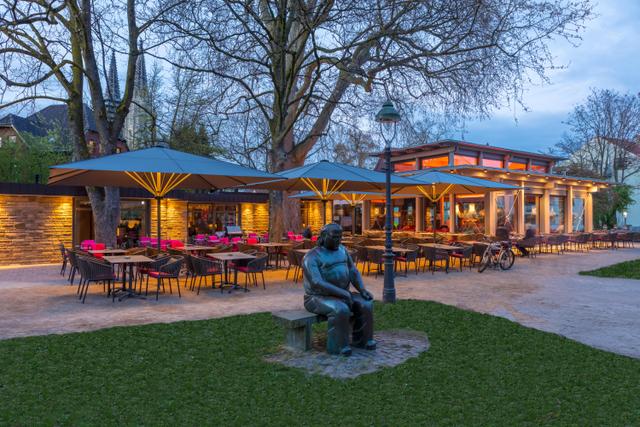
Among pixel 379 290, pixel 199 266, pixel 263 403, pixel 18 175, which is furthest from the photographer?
pixel 18 175

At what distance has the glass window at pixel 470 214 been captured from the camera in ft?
60.8

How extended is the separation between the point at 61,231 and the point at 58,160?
9.94 metres

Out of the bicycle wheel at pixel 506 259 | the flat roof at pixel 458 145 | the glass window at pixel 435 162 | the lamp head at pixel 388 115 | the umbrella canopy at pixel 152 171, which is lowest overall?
the bicycle wheel at pixel 506 259

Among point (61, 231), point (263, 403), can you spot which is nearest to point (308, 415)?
point (263, 403)

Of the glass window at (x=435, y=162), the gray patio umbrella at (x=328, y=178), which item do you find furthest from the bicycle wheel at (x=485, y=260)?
the glass window at (x=435, y=162)

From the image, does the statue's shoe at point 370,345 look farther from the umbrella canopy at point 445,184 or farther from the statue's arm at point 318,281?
the umbrella canopy at point 445,184

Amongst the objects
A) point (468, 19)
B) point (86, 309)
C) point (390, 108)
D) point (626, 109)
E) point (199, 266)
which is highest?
point (626, 109)

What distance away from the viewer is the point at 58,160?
907 inches

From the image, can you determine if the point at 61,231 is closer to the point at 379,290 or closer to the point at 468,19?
the point at 379,290

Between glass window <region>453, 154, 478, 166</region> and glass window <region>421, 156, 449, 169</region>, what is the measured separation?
436 millimetres

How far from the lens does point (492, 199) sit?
1806cm

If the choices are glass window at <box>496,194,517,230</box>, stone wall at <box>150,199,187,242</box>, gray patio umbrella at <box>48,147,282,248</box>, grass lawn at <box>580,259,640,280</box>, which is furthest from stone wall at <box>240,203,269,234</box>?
grass lawn at <box>580,259,640,280</box>

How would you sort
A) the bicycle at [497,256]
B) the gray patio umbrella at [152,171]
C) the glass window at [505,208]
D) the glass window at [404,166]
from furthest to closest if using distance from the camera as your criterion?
the glass window at [404,166], the glass window at [505,208], the bicycle at [497,256], the gray patio umbrella at [152,171]

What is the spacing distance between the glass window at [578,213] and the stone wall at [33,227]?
78.9ft
